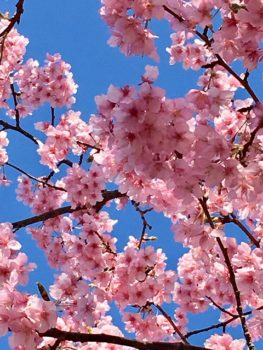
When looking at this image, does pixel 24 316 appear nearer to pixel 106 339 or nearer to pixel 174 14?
pixel 106 339

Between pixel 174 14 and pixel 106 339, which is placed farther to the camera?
pixel 174 14

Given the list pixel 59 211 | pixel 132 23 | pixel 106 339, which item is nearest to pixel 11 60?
pixel 59 211

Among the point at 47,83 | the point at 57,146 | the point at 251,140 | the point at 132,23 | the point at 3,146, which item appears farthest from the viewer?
the point at 47,83

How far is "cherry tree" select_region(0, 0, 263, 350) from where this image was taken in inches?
134

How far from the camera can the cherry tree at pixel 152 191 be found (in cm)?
341

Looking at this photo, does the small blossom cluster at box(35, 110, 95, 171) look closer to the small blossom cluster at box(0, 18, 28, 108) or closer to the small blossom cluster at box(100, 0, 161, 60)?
the small blossom cluster at box(0, 18, 28, 108)

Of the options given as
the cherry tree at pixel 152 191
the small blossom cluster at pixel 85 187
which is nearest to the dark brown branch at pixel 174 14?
the cherry tree at pixel 152 191

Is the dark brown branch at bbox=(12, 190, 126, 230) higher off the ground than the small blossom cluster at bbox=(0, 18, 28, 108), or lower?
lower

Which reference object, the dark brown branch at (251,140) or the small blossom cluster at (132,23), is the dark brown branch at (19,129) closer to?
the small blossom cluster at (132,23)

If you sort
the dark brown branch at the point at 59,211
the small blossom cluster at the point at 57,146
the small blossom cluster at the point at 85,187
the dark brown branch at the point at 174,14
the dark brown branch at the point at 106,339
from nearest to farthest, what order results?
the dark brown branch at the point at 106,339
the dark brown branch at the point at 174,14
the dark brown branch at the point at 59,211
the small blossom cluster at the point at 85,187
the small blossom cluster at the point at 57,146

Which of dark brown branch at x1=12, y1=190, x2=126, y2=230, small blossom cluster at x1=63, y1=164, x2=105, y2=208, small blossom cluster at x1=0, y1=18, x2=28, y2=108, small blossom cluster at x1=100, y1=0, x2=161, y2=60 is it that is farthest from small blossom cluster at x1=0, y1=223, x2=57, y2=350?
small blossom cluster at x1=0, y1=18, x2=28, y2=108

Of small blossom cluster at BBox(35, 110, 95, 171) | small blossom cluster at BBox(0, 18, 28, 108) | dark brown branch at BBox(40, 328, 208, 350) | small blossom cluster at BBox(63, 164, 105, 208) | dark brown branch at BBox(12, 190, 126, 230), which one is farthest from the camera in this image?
small blossom cluster at BBox(0, 18, 28, 108)

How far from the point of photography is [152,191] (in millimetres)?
5102

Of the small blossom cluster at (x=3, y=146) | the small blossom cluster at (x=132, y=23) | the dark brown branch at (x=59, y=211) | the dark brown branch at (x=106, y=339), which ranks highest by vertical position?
the small blossom cluster at (x=3, y=146)
